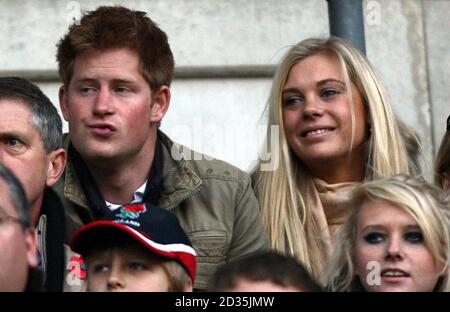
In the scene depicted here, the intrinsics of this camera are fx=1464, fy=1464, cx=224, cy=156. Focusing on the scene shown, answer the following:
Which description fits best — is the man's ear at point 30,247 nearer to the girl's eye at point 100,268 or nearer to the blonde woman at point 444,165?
the girl's eye at point 100,268

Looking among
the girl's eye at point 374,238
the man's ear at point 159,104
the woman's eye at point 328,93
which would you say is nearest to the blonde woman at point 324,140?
the woman's eye at point 328,93

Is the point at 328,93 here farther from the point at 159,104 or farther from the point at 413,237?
the point at 413,237

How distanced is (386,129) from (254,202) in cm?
63

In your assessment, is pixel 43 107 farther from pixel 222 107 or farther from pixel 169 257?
pixel 222 107

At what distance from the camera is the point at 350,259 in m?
4.83

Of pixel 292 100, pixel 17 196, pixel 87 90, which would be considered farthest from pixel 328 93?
pixel 17 196

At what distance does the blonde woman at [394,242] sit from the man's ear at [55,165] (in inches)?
38.1

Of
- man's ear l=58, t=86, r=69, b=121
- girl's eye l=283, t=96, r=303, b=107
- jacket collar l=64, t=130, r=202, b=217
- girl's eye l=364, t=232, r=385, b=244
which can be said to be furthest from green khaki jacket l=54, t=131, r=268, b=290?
girl's eye l=364, t=232, r=385, b=244

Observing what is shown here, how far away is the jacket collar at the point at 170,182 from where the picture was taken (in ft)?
16.8

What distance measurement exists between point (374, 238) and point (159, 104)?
1037 mm

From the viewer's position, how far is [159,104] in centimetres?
532

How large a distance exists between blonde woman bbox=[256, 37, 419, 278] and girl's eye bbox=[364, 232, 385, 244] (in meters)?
0.63

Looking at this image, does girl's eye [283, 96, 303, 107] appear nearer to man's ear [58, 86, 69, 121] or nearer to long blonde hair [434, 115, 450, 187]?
long blonde hair [434, 115, 450, 187]

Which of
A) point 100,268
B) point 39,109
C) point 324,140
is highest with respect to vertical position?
point 39,109
